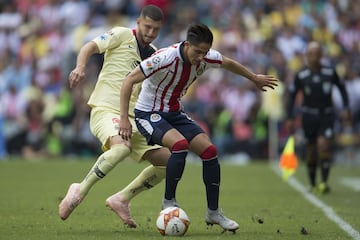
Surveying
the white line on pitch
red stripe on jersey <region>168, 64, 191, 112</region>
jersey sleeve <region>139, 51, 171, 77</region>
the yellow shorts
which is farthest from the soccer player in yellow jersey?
the white line on pitch

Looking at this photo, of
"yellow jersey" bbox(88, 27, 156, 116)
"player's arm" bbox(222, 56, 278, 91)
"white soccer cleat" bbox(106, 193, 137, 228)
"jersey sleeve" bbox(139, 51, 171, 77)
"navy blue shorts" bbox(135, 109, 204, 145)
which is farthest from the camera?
"yellow jersey" bbox(88, 27, 156, 116)

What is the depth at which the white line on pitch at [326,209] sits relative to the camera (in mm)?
10142

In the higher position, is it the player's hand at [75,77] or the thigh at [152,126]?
the player's hand at [75,77]

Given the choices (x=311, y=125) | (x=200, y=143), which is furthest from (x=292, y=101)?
(x=200, y=143)

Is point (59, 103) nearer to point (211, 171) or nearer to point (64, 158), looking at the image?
point (64, 158)

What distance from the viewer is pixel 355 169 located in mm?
22891

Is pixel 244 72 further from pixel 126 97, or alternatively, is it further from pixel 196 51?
pixel 126 97

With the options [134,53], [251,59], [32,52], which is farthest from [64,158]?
[134,53]

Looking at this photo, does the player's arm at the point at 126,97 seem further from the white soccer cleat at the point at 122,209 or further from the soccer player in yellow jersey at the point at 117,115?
the white soccer cleat at the point at 122,209

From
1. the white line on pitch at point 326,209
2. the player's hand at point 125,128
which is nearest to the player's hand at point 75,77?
Result: the player's hand at point 125,128

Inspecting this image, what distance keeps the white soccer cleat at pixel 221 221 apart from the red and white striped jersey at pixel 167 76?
118 cm

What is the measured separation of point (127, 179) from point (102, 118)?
7774 mm

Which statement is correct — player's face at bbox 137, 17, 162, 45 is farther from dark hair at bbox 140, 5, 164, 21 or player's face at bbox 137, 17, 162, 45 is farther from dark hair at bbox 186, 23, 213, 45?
dark hair at bbox 186, 23, 213, 45

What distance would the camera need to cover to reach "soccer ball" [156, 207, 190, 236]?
9453 mm
